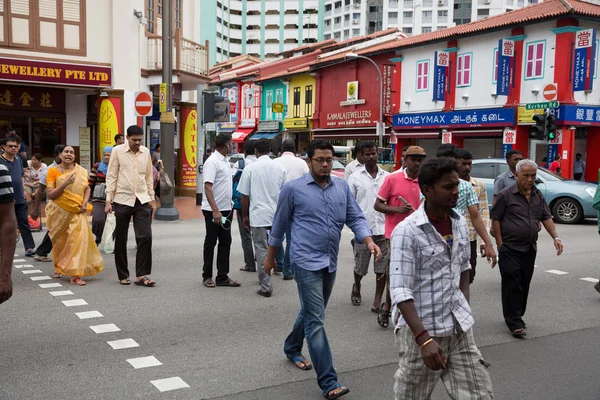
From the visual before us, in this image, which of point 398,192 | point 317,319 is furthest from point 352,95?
point 317,319

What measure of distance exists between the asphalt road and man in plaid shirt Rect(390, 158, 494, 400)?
1.35 meters

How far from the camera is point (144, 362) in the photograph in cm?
508

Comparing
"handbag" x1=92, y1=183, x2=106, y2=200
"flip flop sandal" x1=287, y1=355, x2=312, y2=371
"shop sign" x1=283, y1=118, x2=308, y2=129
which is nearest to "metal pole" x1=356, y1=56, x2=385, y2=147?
"shop sign" x1=283, y1=118, x2=308, y2=129

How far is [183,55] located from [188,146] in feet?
10.1

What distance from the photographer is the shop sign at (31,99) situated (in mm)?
18297

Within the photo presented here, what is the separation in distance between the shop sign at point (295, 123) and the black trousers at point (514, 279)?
3609 centimetres

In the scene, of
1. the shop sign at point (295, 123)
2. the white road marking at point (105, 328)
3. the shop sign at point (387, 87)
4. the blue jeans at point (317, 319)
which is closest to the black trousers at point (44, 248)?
the white road marking at point (105, 328)

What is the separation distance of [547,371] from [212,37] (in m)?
85.5

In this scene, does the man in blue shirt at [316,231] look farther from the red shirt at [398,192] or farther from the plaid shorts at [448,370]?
the red shirt at [398,192]

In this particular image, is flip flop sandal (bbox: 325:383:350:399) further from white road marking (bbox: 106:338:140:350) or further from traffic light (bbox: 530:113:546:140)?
traffic light (bbox: 530:113:546:140)

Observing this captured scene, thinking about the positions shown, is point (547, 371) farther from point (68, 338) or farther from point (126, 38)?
point (126, 38)

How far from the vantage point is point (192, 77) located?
1992 cm

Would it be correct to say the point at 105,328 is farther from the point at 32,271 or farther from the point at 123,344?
the point at 32,271

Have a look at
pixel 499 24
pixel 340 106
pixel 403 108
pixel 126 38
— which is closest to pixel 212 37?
pixel 340 106
